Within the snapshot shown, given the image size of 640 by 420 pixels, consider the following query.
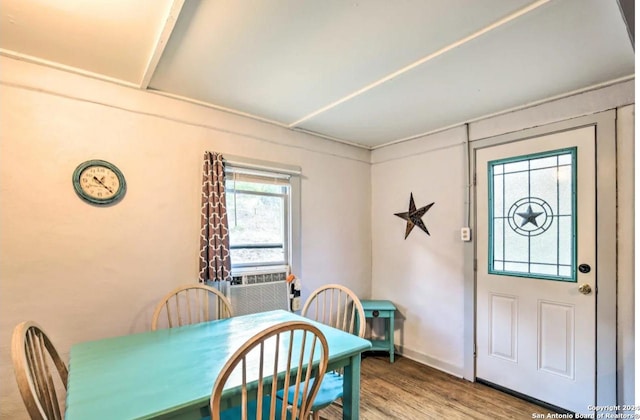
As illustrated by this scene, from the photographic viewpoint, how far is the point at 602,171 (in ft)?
7.03

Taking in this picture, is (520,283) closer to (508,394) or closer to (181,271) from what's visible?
(508,394)

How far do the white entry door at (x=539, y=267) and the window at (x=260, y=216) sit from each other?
5.54 feet

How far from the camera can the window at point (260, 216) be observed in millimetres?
2635

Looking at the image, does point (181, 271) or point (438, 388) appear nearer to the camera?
point (181, 271)

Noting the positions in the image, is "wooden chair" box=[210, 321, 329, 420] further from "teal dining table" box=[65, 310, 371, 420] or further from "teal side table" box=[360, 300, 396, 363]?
"teal side table" box=[360, 300, 396, 363]

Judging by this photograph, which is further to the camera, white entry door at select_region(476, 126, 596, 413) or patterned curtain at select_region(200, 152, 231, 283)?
patterned curtain at select_region(200, 152, 231, 283)

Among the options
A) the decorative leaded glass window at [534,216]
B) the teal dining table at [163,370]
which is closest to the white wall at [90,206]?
the teal dining table at [163,370]

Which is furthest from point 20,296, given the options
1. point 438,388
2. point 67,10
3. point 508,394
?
point 508,394

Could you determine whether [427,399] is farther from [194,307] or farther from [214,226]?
[214,226]

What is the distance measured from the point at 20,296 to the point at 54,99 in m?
1.16

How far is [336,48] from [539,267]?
86.0 inches

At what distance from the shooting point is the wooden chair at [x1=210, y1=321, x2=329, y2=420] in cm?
108

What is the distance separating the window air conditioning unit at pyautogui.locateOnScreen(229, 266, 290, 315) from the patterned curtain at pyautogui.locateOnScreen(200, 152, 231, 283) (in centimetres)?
18

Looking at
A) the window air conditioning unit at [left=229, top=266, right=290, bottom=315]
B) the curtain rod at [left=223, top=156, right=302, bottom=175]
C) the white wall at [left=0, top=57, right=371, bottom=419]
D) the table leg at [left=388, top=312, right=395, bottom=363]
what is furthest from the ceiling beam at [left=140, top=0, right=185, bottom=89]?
the table leg at [left=388, top=312, right=395, bottom=363]
